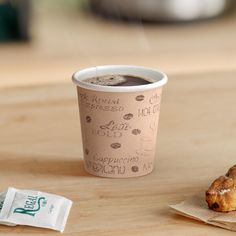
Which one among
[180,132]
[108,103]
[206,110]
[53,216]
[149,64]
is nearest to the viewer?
[53,216]

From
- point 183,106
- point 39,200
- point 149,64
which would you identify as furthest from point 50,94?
point 149,64

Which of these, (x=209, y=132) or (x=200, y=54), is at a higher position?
(x=209, y=132)

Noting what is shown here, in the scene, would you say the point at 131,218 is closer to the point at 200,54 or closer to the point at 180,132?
the point at 180,132

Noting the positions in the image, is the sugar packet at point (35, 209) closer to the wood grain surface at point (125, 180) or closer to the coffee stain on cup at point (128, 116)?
the wood grain surface at point (125, 180)

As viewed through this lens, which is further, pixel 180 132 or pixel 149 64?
pixel 149 64

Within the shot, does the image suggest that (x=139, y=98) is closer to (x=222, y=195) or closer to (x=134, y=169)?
(x=134, y=169)

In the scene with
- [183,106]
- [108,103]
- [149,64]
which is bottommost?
[149,64]
